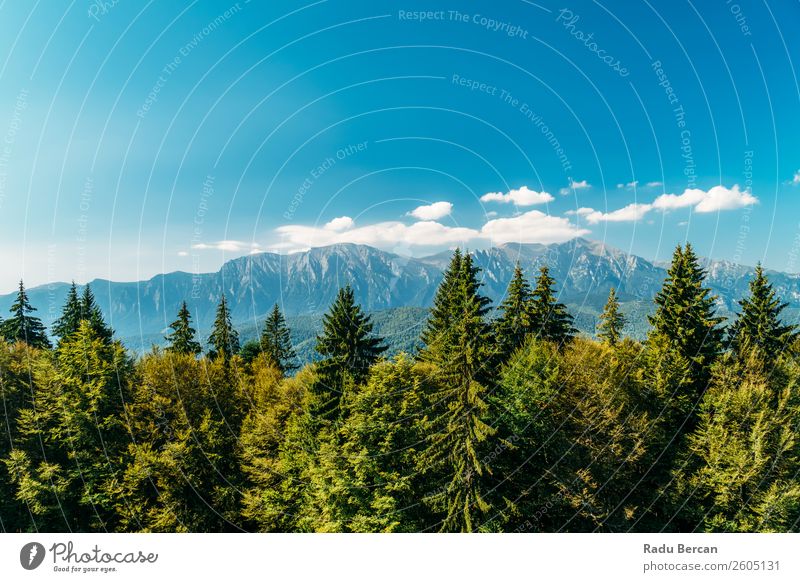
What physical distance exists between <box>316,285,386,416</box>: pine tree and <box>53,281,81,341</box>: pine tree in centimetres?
2759

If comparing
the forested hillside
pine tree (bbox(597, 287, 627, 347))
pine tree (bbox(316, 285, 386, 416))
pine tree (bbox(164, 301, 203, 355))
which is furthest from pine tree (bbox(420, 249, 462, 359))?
pine tree (bbox(164, 301, 203, 355))

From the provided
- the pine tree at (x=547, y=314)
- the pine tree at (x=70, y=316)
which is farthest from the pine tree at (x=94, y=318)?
the pine tree at (x=547, y=314)

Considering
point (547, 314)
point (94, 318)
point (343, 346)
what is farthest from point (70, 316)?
point (547, 314)

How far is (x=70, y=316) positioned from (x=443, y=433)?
40134mm

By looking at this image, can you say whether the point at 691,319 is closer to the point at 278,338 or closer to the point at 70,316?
the point at 278,338

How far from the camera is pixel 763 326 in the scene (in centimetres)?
3350

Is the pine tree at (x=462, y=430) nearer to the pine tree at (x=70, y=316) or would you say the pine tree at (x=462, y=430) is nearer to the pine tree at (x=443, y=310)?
the pine tree at (x=443, y=310)

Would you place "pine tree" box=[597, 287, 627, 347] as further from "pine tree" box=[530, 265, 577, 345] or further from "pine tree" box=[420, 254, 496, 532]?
"pine tree" box=[420, 254, 496, 532]

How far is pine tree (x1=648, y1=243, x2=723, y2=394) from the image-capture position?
3128cm

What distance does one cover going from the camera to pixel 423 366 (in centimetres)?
2639

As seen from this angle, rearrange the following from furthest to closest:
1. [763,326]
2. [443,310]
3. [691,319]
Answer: [763,326], [691,319], [443,310]

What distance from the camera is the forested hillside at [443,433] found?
870 inches
